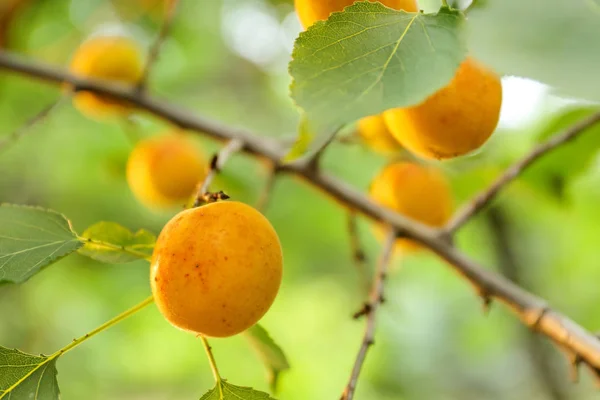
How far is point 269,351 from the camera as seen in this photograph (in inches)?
37.1

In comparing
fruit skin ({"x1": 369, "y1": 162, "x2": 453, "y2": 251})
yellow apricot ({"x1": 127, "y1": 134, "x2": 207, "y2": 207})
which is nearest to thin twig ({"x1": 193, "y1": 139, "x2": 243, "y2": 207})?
fruit skin ({"x1": 369, "y1": 162, "x2": 453, "y2": 251})

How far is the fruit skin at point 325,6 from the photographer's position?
2.31 ft

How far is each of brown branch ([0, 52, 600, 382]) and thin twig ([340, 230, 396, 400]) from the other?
0.24 ft

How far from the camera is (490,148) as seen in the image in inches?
74.8

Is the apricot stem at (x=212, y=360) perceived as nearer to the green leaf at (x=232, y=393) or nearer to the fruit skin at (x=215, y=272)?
the green leaf at (x=232, y=393)

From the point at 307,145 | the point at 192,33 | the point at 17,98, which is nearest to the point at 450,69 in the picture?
the point at 307,145

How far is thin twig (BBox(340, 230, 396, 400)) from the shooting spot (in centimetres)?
78

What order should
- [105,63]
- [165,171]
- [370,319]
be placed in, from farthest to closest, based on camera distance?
[105,63] → [165,171] → [370,319]

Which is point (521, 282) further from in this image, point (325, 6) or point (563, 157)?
point (325, 6)

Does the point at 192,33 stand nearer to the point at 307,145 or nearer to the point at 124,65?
the point at 124,65

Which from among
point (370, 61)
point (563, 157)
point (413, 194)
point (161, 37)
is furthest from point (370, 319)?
point (563, 157)

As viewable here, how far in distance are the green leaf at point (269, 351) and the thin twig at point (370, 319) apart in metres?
0.14

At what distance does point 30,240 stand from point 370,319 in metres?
0.48

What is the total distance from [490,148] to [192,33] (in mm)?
1337
